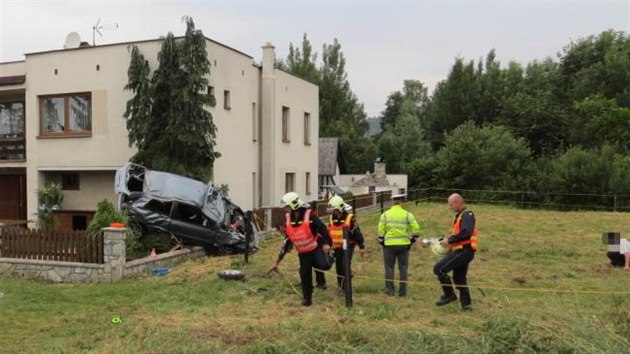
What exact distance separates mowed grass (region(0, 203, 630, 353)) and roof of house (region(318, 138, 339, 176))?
29.3 metres

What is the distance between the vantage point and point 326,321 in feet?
23.1

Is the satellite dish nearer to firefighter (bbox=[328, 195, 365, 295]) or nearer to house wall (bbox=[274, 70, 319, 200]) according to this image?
house wall (bbox=[274, 70, 319, 200])

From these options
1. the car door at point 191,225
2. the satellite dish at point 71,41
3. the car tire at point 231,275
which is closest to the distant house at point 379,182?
the satellite dish at point 71,41

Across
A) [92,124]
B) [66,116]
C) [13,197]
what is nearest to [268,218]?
[92,124]

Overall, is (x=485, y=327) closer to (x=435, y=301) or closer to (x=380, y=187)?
(x=435, y=301)

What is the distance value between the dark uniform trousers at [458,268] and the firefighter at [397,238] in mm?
868

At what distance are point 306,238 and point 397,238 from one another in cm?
144

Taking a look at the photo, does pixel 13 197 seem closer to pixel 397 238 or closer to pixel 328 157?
pixel 397 238

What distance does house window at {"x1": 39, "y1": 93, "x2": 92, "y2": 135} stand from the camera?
1838 centimetres

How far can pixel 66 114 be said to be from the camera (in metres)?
18.7

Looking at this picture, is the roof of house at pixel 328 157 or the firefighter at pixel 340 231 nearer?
the firefighter at pixel 340 231

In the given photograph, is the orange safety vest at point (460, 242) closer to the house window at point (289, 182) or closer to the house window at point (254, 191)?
the house window at point (254, 191)

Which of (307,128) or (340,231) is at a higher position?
(307,128)

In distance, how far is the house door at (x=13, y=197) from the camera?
805 inches
